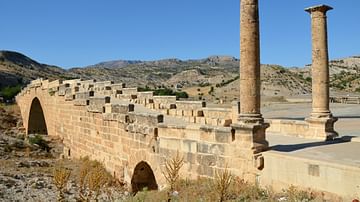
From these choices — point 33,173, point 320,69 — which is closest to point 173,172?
point 320,69

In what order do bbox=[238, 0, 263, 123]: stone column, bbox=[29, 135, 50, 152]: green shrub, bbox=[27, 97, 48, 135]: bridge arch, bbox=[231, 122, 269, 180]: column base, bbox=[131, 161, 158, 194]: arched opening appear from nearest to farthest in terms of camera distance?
bbox=[231, 122, 269, 180]: column base < bbox=[238, 0, 263, 123]: stone column < bbox=[131, 161, 158, 194]: arched opening < bbox=[29, 135, 50, 152]: green shrub < bbox=[27, 97, 48, 135]: bridge arch

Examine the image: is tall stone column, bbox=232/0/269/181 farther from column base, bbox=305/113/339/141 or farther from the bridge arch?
the bridge arch

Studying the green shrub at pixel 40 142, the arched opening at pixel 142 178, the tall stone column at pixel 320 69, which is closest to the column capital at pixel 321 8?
the tall stone column at pixel 320 69

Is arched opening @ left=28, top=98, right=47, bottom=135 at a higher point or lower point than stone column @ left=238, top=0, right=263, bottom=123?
lower

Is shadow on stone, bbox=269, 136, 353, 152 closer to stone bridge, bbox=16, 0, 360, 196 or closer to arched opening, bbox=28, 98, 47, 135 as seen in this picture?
stone bridge, bbox=16, 0, 360, 196

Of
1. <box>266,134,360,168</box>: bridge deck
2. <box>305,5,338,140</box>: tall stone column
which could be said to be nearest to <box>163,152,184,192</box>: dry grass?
<box>266,134,360,168</box>: bridge deck

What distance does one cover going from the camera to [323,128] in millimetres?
11961

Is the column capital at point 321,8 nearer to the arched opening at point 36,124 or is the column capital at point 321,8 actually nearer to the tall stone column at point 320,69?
the tall stone column at point 320,69

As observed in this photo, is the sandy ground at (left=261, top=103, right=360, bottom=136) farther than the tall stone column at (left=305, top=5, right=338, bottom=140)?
Yes

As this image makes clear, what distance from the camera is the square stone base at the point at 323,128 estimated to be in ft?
39.0

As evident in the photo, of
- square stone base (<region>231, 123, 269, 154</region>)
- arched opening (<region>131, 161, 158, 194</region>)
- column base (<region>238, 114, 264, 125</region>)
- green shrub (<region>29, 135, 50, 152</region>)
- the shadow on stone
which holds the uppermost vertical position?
column base (<region>238, 114, 264, 125</region>)

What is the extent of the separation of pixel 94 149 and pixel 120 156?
2698 mm

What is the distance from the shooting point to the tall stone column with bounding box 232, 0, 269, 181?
9484 millimetres

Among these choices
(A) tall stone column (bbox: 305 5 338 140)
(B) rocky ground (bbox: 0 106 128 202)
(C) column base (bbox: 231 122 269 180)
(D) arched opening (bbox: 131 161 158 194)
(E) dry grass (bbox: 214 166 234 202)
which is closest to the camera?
(E) dry grass (bbox: 214 166 234 202)
